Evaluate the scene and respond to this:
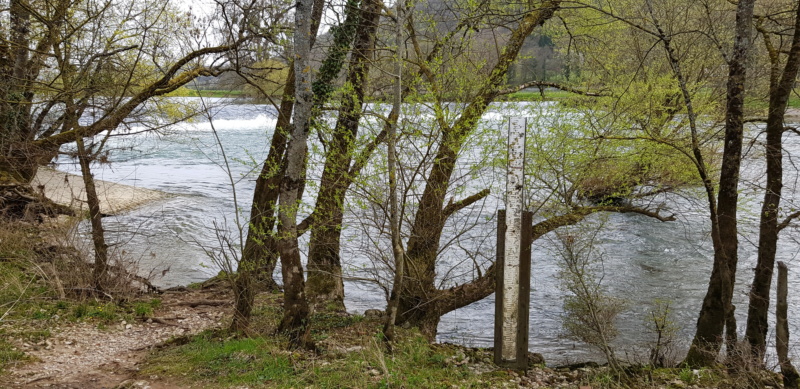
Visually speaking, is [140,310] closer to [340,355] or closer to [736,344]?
[340,355]

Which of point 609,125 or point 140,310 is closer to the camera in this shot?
point 140,310

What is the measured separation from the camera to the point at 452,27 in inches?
358

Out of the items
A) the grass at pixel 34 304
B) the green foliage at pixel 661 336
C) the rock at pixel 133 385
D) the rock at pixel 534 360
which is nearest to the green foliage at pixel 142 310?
the grass at pixel 34 304

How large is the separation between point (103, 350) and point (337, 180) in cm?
311

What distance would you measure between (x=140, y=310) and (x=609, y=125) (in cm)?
768

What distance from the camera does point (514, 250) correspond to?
5.40 metres

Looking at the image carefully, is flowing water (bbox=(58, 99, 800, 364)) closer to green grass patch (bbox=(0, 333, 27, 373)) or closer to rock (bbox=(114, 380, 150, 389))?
rock (bbox=(114, 380, 150, 389))

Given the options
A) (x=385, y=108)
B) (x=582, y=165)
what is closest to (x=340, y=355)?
(x=385, y=108)

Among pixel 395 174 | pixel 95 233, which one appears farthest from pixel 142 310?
pixel 395 174

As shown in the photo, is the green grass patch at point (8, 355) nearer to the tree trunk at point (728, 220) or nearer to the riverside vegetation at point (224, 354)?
the riverside vegetation at point (224, 354)

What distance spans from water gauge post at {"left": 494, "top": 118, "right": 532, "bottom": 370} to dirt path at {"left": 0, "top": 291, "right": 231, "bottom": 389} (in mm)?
3049

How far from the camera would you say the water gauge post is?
17.6ft

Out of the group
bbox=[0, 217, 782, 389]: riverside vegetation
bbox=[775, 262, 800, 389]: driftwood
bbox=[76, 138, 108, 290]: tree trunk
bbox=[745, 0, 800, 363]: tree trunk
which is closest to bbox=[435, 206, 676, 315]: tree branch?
bbox=[0, 217, 782, 389]: riverside vegetation

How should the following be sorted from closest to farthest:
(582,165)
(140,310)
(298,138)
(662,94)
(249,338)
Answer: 1. (298,138)
2. (249,338)
3. (140,310)
4. (582,165)
5. (662,94)
